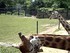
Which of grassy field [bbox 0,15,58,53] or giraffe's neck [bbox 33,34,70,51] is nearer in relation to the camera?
giraffe's neck [bbox 33,34,70,51]

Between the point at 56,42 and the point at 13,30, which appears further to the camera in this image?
the point at 13,30

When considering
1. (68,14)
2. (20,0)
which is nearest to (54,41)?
(68,14)

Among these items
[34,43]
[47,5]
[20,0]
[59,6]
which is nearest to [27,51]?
[34,43]

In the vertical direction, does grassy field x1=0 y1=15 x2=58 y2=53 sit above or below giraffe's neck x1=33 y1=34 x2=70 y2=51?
below

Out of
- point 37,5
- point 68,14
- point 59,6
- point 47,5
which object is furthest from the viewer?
point 37,5

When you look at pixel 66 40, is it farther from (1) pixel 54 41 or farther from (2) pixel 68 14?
(2) pixel 68 14

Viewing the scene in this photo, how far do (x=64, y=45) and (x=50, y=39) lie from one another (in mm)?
236

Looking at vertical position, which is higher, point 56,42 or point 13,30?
point 56,42

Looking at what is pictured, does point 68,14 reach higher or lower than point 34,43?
lower

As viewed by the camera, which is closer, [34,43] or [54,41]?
[34,43]

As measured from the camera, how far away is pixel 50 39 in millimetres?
3322

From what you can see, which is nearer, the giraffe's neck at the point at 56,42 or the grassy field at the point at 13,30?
the giraffe's neck at the point at 56,42

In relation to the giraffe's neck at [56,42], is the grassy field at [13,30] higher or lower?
lower

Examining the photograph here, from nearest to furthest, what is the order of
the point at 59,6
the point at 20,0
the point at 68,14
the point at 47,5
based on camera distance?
1. the point at 68,14
2. the point at 59,6
3. the point at 47,5
4. the point at 20,0
